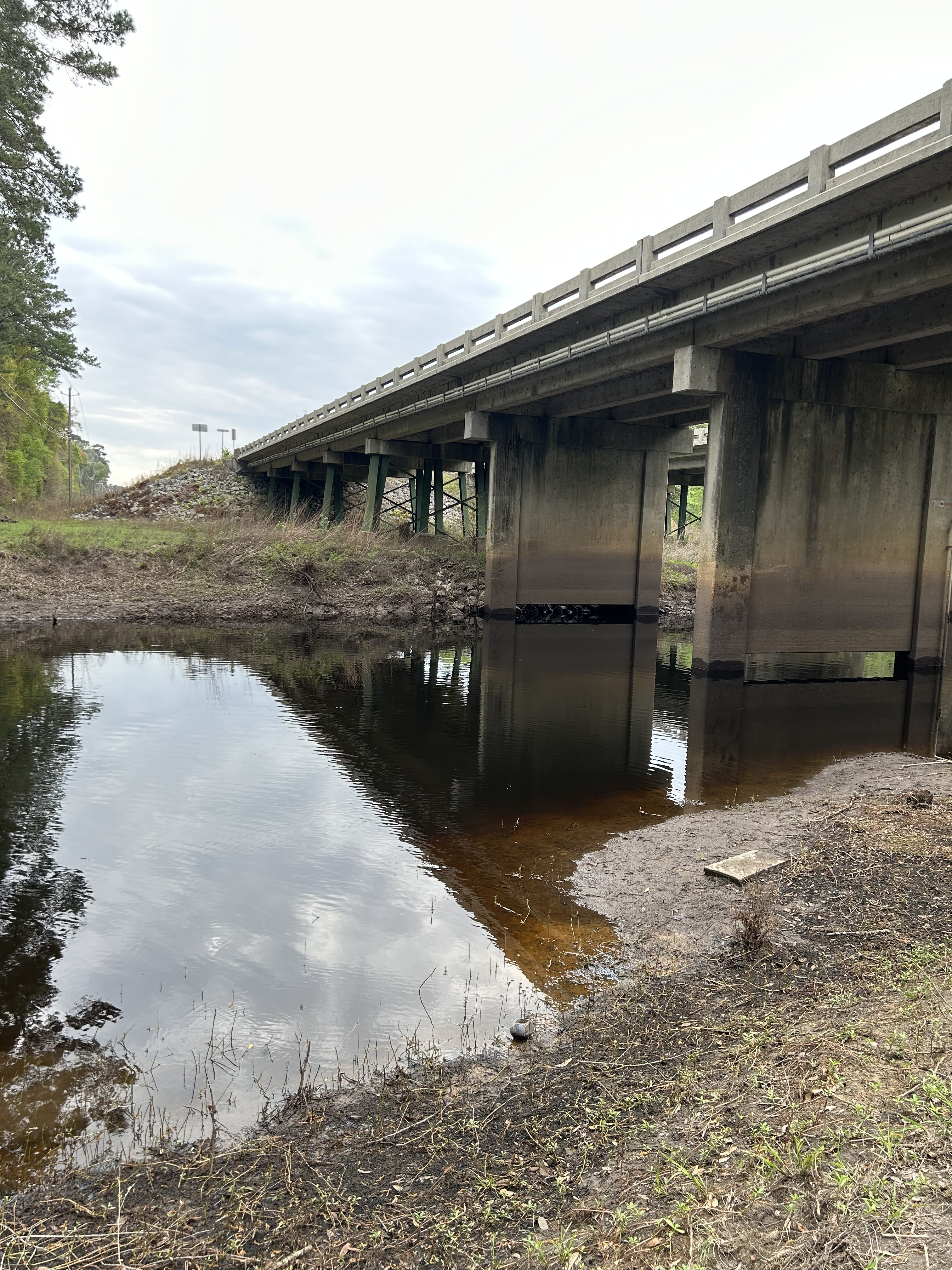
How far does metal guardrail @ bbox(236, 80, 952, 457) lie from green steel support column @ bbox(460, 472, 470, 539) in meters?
17.3

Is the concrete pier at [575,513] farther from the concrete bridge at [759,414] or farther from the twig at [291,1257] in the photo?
the twig at [291,1257]

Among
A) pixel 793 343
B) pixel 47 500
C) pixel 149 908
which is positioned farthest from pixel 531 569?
pixel 47 500

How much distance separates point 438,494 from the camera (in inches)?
1634

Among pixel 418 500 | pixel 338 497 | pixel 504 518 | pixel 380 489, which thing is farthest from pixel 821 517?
pixel 338 497

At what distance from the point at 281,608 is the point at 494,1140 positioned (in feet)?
81.9

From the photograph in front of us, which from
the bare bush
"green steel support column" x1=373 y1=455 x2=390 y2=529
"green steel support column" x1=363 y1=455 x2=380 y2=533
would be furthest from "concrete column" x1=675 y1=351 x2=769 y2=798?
"green steel support column" x1=373 y1=455 x2=390 y2=529

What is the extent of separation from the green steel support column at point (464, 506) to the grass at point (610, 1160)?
37898mm

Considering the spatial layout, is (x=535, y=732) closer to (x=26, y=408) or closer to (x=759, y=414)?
(x=759, y=414)

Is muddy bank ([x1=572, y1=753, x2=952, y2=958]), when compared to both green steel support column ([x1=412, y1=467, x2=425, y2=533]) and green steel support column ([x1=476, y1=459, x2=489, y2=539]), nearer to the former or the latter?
green steel support column ([x1=476, y1=459, x2=489, y2=539])

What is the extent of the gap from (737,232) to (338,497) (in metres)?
37.2

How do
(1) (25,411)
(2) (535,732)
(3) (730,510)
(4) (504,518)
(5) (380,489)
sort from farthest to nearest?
(1) (25,411) < (5) (380,489) < (4) (504,518) < (3) (730,510) < (2) (535,732)

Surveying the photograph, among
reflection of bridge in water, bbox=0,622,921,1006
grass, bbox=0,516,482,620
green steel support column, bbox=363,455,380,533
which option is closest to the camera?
reflection of bridge in water, bbox=0,622,921,1006

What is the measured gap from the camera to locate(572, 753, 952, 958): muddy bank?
6.44m

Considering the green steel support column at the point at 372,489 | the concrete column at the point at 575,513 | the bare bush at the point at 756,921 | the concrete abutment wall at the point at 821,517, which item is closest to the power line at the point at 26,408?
the green steel support column at the point at 372,489
